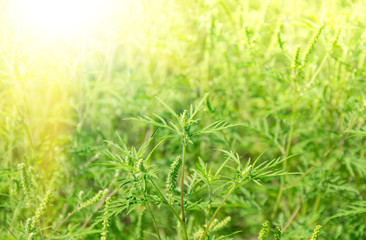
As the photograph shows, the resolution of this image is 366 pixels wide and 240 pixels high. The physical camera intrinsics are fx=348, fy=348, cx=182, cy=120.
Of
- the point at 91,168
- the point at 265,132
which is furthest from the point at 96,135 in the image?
the point at 265,132

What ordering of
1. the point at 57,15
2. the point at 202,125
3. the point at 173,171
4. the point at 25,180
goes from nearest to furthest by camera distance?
the point at 173,171
the point at 25,180
the point at 57,15
the point at 202,125

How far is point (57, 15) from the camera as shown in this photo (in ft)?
5.80

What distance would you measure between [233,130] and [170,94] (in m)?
0.43

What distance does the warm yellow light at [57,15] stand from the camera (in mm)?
1676

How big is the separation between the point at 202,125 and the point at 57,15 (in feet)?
3.14

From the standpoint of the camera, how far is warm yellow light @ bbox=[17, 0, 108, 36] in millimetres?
1676

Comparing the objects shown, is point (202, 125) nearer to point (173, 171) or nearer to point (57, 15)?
point (57, 15)

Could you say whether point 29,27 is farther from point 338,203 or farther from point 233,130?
point 338,203

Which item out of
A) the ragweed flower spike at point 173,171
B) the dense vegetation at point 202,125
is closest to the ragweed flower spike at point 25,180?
the dense vegetation at point 202,125

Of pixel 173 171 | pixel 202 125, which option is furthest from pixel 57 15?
pixel 173 171

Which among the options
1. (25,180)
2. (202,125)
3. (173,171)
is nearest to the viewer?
(173,171)

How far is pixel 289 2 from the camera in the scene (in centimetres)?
194

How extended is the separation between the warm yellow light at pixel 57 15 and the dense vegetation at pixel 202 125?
0.07 metres

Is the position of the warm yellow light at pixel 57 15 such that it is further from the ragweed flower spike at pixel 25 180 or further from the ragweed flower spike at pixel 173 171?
the ragweed flower spike at pixel 173 171
